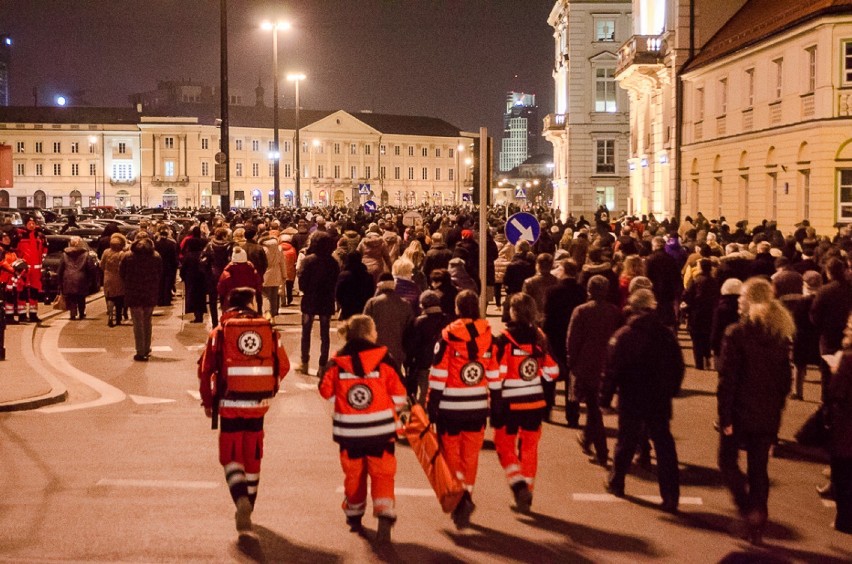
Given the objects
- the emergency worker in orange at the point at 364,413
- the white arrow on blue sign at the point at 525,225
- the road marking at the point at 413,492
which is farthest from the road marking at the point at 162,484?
the white arrow on blue sign at the point at 525,225

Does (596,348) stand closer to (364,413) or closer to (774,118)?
(364,413)

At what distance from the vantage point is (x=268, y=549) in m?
7.85

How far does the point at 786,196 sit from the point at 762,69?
14.5 ft

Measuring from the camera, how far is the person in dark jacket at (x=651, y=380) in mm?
8914

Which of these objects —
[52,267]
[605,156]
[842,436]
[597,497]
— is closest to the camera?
[842,436]

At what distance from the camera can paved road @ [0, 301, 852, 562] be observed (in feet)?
25.7

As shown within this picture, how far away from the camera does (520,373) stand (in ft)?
30.4

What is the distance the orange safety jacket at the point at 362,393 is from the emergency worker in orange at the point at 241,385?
632 millimetres

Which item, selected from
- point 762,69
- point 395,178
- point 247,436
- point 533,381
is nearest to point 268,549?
point 247,436

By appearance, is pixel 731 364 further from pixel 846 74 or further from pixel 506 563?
pixel 846 74

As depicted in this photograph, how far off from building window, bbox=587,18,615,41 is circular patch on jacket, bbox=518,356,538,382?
205ft

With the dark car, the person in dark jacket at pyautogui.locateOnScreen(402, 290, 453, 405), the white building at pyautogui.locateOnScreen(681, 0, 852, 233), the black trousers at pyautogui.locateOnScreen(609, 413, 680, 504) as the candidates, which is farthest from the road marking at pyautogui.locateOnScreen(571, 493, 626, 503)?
the white building at pyautogui.locateOnScreen(681, 0, 852, 233)

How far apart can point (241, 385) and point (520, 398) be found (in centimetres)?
209

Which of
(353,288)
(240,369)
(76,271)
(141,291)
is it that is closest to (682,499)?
(240,369)
